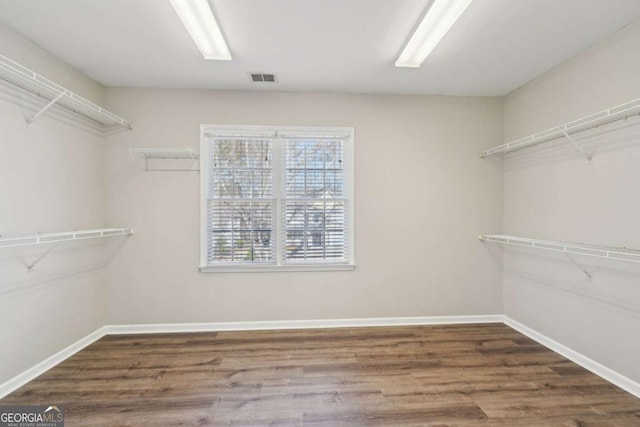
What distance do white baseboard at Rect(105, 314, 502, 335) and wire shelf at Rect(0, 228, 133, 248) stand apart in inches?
40.2

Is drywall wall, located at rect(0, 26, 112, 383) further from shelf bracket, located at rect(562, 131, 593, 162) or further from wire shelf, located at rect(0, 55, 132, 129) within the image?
shelf bracket, located at rect(562, 131, 593, 162)

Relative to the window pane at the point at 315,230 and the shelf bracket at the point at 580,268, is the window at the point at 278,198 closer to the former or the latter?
the window pane at the point at 315,230

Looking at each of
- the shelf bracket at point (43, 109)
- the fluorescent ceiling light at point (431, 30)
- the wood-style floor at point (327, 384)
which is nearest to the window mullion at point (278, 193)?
the wood-style floor at point (327, 384)

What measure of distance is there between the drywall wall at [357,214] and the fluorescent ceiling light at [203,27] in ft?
2.45

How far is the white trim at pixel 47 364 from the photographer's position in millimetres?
1988

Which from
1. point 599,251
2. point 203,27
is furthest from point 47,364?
point 599,251

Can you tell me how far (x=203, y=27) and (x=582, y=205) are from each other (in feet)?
10.8

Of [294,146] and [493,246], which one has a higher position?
[294,146]

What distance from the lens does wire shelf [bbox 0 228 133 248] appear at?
6.20 ft

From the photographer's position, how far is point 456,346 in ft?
8.66

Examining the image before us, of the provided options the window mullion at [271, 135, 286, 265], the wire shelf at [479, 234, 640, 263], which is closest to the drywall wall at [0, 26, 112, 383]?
the window mullion at [271, 135, 286, 265]

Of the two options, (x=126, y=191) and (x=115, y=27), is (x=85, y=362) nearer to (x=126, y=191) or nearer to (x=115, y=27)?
(x=126, y=191)

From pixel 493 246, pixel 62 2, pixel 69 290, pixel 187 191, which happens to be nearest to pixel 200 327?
pixel 69 290

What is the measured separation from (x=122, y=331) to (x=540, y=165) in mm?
4575
